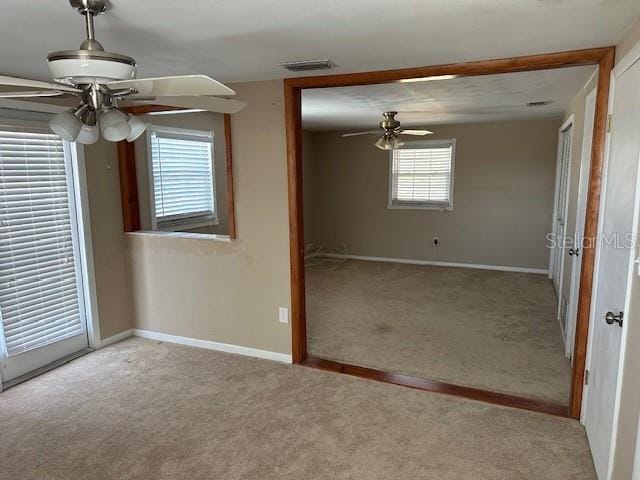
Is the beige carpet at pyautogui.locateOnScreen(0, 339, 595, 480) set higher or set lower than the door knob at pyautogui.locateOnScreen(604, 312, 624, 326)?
lower

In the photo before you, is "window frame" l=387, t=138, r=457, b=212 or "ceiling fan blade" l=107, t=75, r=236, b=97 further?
"window frame" l=387, t=138, r=457, b=212

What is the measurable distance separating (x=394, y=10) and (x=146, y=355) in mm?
3187

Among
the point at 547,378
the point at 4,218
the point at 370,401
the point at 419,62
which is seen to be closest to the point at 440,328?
the point at 547,378

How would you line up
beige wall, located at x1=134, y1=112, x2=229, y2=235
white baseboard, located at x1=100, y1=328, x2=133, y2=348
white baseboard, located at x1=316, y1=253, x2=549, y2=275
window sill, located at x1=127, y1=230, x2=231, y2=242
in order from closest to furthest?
window sill, located at x1=127, y1=230, x2=231, y2=242
white baseboard, located at x1=100, y1=328, x2=133, y2=348
beige wall, located at x1=134, y1=112, x2=229, y2=235
white baseboard, located at x1=316, y1=253, x2=549, y2=275

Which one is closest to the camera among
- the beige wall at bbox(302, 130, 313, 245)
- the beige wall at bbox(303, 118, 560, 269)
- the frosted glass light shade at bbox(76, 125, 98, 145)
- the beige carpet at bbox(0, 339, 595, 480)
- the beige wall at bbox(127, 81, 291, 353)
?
the frosted glass light shade at bbox(76, 125, 98, 145)

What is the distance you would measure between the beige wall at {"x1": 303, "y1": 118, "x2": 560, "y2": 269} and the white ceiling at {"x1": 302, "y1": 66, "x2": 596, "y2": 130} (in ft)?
1.77

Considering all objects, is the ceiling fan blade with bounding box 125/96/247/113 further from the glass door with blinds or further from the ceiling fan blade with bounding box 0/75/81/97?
the glass door with blinds

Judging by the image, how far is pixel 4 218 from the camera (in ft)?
9.80

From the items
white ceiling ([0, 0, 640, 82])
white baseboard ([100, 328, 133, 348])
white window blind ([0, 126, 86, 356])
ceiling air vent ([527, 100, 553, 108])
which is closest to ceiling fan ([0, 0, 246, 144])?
white ceiling ([0, 0, 640, 82])

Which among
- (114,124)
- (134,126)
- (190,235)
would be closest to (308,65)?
(134,126)

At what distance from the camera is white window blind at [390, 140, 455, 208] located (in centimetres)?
652

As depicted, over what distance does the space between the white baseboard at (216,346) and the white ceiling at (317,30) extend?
2.18m

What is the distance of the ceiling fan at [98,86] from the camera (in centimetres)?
133

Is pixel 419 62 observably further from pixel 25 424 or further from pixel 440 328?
pixel 25 424
